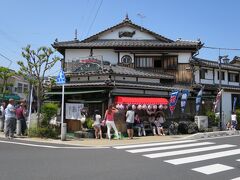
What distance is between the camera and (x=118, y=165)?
28.5ft

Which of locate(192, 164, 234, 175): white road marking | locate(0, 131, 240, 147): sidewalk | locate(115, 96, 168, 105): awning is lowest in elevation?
locate(192, 164, 234, 175): white road marking

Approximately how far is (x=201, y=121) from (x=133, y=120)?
7128mm

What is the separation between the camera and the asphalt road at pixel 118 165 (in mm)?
7328

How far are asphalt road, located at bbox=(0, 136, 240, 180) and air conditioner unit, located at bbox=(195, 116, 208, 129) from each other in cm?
953

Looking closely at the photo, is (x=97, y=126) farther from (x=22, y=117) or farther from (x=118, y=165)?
(x=118, y=165)

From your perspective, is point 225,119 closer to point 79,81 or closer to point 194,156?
point 79,81

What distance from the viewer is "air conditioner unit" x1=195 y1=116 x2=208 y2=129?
21116 mm

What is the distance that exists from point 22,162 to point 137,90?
12621 mm

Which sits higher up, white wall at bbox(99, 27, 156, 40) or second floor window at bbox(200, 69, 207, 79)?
white wall at bbox(99, 27, 156, 40)

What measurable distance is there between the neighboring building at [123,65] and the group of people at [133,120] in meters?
1.16

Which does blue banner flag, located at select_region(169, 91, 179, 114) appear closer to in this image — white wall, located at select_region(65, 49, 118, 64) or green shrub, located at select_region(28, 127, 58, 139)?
white wall, located at select_region(65, 49, 118, 64)

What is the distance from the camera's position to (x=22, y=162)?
336 inches

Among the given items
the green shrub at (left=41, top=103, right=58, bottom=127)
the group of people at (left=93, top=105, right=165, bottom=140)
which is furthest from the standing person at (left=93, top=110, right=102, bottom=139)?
the green shrub at (left=41, top=103, right=58, bottom=127)

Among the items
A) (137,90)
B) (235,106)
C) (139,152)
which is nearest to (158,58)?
(137,90)
